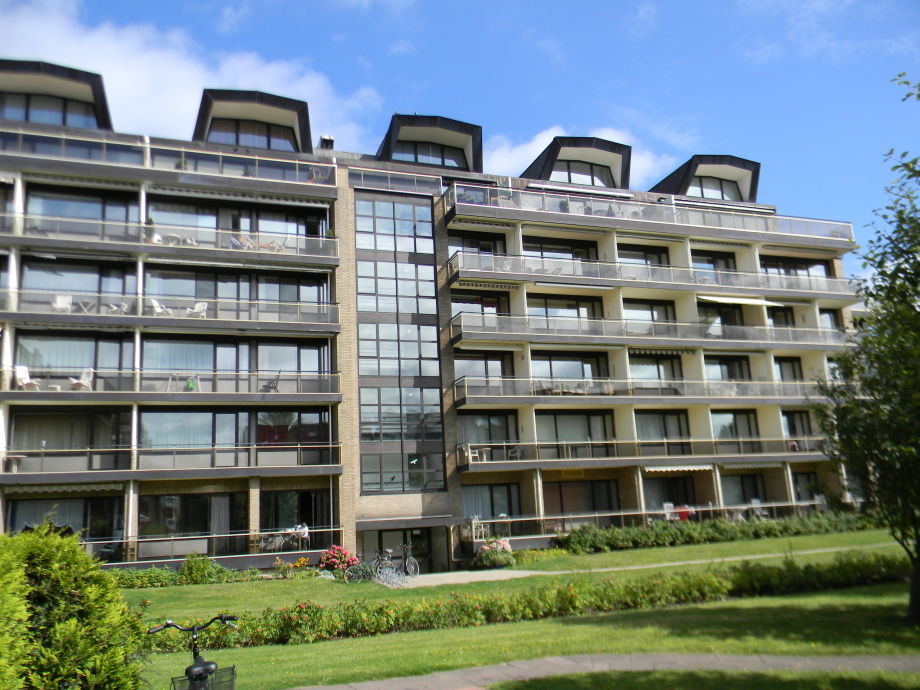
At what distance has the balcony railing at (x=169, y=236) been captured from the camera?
27.0m

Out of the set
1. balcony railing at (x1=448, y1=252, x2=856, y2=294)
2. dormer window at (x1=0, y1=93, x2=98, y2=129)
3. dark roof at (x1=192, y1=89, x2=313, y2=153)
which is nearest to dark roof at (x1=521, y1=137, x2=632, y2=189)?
balcony railing at (x1=448, y1=252, x2=856, y2=294)

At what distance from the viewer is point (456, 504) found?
30.2 m

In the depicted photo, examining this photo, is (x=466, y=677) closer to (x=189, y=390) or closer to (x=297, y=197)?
(x=189, y=390)

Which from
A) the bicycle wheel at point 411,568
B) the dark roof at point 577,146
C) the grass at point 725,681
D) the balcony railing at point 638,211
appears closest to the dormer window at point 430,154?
the balcony railing at point 638,211

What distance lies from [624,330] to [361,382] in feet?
44.5

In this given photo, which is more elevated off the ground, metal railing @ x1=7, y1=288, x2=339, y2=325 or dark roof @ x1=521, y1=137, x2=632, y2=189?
dark roof @ x1=521, y1=137, x2=632, y2=189

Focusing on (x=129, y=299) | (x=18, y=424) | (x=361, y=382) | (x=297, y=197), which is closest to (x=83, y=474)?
(x=18, y=424)

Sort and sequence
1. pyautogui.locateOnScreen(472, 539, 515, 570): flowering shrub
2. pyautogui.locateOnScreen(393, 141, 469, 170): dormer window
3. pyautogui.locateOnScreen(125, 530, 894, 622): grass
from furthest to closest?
pyautogui.locateOnScreen(393, 141, 469, 170): dormer window
pyautogui.locateOnScreen(472, 539, 515, 570): flowering shrub
pyautogui.locateOnScreen(125, 530, 894, 622): grass

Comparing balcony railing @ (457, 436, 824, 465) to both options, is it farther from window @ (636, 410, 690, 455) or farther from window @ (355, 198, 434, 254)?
window @ (355, 198, 434, 254)

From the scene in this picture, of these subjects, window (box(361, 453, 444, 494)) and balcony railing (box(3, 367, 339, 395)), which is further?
window (box(361, 453, 444, 494))

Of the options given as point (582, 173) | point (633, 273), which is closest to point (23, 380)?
point (633, 273)

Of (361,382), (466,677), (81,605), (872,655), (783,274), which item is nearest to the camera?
(81,605)

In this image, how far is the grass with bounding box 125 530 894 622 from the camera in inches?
705

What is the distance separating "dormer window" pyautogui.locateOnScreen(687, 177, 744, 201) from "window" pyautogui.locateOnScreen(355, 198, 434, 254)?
19.2 m
